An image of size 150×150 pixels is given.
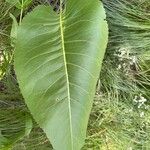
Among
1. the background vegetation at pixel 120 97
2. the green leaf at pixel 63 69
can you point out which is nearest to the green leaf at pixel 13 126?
the background vegetation at pixel 120 97

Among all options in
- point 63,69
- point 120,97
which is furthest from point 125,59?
point 63,69

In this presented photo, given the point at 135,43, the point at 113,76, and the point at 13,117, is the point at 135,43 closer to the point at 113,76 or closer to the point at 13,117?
the point at 113,76

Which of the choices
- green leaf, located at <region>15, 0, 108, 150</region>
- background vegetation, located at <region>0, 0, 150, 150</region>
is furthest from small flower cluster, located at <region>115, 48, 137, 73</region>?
green leaf, located at <region>15, 0, 108, 150</region>

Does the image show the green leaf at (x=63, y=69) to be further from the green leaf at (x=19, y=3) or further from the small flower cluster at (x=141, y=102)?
the small flower cluster at (x=141, y=102)

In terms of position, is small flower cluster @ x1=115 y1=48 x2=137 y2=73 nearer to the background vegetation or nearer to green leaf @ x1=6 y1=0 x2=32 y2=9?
the background vegetation

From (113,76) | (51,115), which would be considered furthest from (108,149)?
(51,115)
